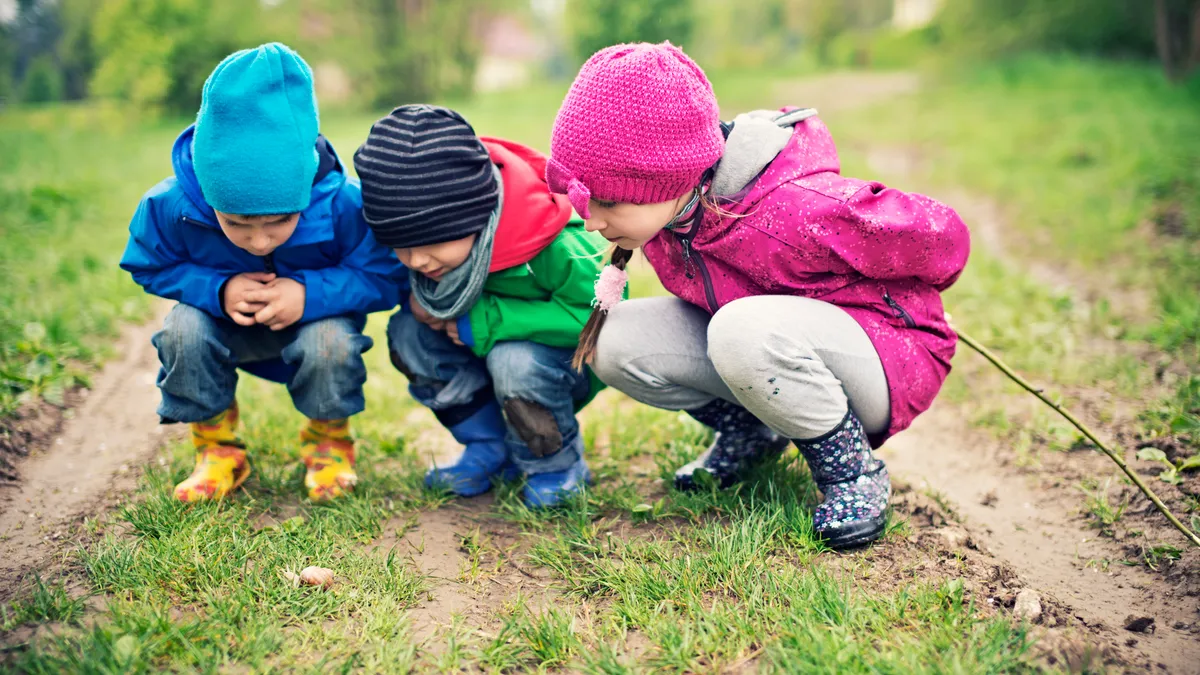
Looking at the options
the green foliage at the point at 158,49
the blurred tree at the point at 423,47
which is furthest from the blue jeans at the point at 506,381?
the blurred tree at the point at 423,47

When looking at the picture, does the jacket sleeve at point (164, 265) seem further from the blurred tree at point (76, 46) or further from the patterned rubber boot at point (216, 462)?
the blurred tree at point (76, 46)

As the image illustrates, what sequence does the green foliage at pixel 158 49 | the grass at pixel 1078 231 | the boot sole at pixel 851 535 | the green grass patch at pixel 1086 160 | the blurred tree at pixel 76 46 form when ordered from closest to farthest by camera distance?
the boot sole at pixel 851 535 → the grass at pixel 1078 231 → the green grass patch at pixel 1086 160 → the blurred tree at pixel 76 46 → the green foliage at pixel 158 49

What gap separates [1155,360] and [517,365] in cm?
243

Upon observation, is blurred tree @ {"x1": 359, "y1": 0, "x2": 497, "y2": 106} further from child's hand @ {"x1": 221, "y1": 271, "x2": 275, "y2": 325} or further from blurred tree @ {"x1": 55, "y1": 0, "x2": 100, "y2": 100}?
child's hand @ {"x1": 221, "y1": 271, "x2": 275, "y2": 325}

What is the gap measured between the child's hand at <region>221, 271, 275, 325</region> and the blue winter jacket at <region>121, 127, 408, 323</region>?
3 centimetres

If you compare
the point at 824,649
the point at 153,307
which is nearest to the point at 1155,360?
the point at 824,649

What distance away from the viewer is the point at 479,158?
7.22 ft

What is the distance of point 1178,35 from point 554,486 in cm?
1120

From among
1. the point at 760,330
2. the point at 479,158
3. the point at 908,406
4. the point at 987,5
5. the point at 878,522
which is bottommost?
the point at 987,5

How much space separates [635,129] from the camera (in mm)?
1910

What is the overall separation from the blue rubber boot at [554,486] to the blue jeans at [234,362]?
0.53m

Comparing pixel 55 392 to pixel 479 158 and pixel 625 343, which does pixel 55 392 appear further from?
pixel 625 343

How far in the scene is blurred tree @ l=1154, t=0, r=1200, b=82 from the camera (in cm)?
997

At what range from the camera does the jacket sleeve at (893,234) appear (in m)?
1.98
